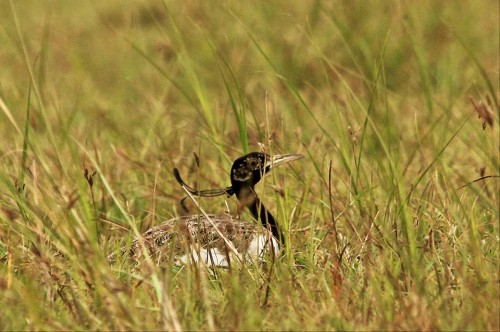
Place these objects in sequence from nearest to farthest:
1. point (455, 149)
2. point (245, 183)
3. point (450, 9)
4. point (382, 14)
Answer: point (245, 183), point (455, 149), point (382, 14), point (450, 9)

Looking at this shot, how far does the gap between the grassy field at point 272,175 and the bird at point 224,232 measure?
3.3 inches

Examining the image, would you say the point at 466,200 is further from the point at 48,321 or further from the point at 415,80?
the point at 415,80

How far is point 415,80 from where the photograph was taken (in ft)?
22.6

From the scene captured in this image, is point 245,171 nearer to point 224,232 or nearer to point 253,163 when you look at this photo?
point 253,163

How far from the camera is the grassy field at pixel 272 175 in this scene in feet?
10.7

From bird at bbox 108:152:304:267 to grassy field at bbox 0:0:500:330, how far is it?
3.3 inches

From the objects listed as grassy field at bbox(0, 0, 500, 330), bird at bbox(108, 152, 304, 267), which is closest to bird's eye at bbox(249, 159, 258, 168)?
bird at bbox(108, 152, 304, 267)

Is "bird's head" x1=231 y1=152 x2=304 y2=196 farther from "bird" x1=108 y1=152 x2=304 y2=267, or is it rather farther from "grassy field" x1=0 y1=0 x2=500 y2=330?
"grassy field" x1=0 y1=0 x2=500 y2=330

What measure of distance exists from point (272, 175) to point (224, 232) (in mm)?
481

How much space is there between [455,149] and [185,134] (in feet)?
4.95

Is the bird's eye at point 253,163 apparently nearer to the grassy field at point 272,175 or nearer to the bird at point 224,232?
the bird at point 224,232

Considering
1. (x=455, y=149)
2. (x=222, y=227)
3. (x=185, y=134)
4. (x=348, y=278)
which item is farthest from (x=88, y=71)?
(x=348, y=278)

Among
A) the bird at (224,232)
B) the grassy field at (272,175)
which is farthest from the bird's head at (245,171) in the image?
the grassy field at (272,175)

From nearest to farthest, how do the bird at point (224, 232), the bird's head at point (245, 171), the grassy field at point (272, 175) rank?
the grassy field at point (272, 175) < the bird at point (224, 232) < the bird's head at point (245, 171)
